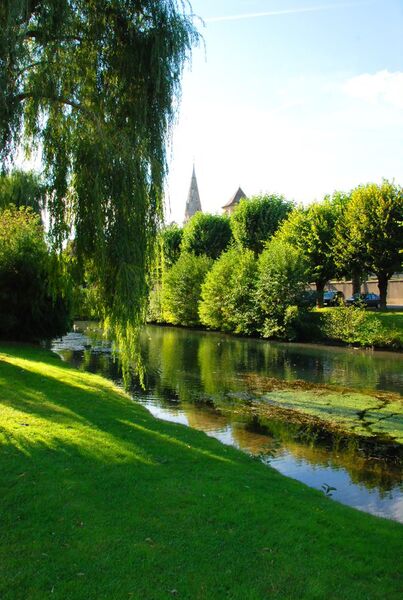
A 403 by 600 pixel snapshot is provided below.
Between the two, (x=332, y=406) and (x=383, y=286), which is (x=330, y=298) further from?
(x=332, y=406)

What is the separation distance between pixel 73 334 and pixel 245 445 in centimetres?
2831

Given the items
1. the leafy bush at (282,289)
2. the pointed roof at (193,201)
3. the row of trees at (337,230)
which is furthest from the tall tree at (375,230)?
the pointed roof at (193,201)

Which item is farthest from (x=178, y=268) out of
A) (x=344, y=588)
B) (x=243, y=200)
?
(x=344, y=588)

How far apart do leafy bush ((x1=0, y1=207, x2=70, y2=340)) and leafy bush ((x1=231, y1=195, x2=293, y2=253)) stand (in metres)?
29.6

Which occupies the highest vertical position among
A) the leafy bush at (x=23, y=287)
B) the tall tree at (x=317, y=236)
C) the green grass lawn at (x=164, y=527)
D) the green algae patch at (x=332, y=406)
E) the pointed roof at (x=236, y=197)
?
the pointed roof at (x=236, y=197)

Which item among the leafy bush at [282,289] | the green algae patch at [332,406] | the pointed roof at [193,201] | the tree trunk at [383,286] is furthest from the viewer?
the pointed roof at [193,201]

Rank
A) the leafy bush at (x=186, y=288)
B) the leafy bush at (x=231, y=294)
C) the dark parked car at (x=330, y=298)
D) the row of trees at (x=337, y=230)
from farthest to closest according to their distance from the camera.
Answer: the leafy bush at (x=186, y=288), the dark parked car at (x=330, y=298), the leafy bush at (x=231, y=294), the row of trees at (x=337, y=230)

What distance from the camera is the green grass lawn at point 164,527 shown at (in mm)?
4625

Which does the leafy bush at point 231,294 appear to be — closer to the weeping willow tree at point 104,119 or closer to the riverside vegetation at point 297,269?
the riverside vegetation at point 297,269

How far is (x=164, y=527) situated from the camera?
18.7ft

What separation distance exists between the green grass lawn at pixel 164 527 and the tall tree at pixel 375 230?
3243cm

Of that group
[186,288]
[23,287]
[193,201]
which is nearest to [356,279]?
[186,288]

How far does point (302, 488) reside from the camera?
8086 millimetres

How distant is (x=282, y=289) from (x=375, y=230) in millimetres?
8127
